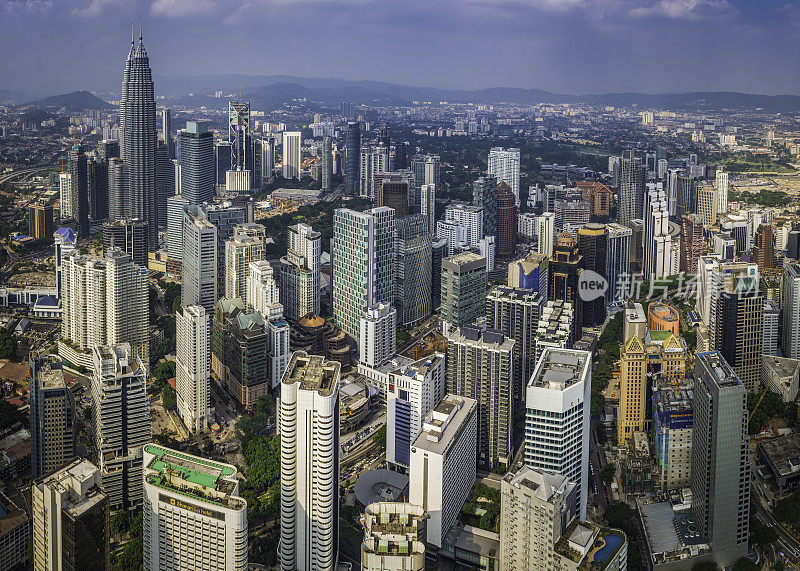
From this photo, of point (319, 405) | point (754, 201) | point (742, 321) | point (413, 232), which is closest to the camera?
point (319, 405)

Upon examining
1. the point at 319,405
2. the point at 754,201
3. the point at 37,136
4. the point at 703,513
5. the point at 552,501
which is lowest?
the point at 703,513

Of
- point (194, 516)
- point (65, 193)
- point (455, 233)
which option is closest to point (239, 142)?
point (65, 193)

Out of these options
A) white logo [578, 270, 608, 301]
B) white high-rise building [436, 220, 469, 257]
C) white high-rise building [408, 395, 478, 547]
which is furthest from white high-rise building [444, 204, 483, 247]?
white high-rise building [408, 395, 478, 547]

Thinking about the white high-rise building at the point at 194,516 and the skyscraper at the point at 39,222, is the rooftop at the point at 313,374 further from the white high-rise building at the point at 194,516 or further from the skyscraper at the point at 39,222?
the skyscraper at the point at 39,222

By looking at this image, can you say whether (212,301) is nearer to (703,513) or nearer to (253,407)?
(253,407)

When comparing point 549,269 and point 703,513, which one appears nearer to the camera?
point 703,513

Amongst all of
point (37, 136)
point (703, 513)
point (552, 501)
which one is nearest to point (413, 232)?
point (703, 513)

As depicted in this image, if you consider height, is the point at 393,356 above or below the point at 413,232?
below

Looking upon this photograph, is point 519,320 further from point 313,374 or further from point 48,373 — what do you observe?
point 48,373
